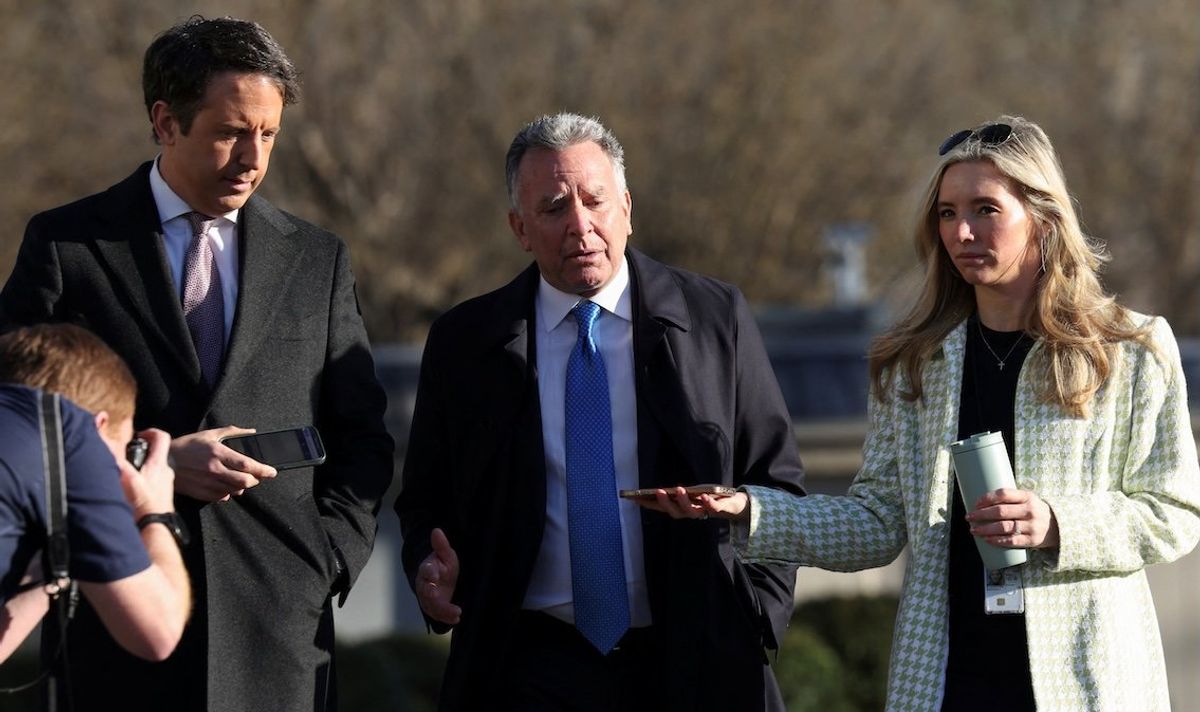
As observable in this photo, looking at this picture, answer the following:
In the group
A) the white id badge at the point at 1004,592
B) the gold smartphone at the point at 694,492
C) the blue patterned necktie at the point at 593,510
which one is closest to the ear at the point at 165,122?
the blue patterned necktie at the point at 593,510

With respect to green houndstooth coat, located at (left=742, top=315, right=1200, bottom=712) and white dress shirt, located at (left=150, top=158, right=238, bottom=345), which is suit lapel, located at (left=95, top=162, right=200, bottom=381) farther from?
green houndstooth coat, located at (left=742, top=315, right=1200, bottom=712)

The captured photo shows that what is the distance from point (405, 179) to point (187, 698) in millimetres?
19776

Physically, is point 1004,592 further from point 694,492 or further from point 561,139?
point 561,139

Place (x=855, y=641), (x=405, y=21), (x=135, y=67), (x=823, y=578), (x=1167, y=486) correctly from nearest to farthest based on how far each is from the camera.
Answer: (x=1167, y=486)
(x=855, y=641)
(x=823, y=578)
(x=135, y=67)
(x=405, y=21)

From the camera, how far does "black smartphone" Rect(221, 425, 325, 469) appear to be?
4.06m

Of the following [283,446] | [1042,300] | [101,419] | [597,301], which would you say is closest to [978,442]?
[1042,300]

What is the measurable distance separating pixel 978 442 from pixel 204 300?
178 cm

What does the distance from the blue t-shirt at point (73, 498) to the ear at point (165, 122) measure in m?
1.17

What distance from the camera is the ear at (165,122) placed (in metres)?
4.30

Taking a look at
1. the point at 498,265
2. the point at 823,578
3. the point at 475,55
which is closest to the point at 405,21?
the point at 475,55

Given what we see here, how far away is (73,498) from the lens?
3209 millimetres

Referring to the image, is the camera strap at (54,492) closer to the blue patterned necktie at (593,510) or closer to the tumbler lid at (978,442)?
the blue patterned necktie at (593,510)

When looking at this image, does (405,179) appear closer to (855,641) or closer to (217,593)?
(855,641)

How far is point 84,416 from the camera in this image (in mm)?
3268
